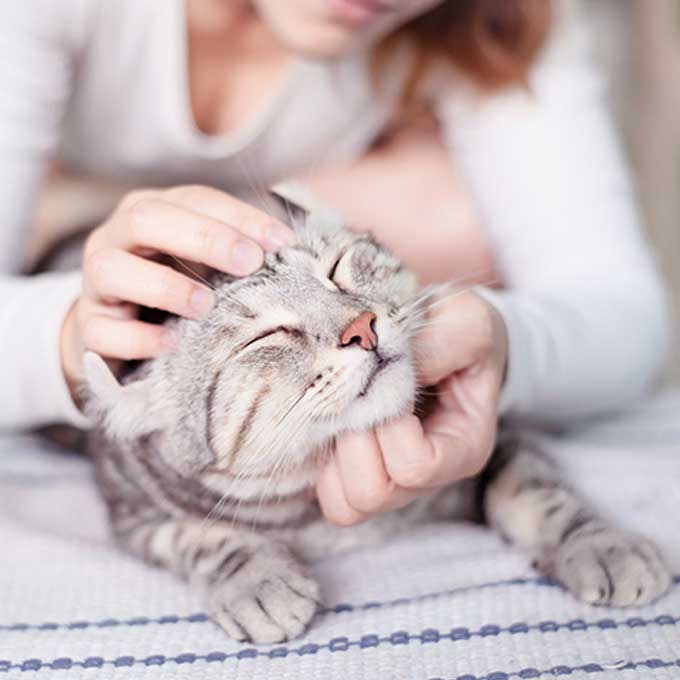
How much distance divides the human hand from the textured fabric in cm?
22

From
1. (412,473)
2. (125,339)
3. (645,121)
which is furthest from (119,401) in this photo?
(645,121)

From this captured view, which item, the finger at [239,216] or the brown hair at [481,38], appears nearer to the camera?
the finger at [239,216]

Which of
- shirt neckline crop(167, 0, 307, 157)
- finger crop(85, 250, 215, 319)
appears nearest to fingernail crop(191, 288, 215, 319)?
finger crop(85, 250, 215, 319)

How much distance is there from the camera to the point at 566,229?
3.89ft

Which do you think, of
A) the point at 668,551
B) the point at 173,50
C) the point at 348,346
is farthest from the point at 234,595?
the point at 173,50

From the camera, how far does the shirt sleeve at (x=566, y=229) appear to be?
3.47 ft

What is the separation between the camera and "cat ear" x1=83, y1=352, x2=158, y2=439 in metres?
0.75

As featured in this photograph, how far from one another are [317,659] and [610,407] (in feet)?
2.00

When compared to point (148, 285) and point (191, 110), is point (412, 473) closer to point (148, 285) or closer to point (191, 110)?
point (148, 285)

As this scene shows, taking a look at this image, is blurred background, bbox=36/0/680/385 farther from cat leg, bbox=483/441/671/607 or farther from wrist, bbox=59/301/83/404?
cat leg, bbox=483/441/671/607

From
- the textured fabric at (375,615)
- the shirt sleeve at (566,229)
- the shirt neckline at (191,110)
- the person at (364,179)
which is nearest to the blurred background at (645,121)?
the person at (364,179)

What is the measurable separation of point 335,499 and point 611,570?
242 millimetres

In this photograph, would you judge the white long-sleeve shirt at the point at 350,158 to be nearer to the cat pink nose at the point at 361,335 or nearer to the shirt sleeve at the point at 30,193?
the shirt sleeve at the point at 30,193

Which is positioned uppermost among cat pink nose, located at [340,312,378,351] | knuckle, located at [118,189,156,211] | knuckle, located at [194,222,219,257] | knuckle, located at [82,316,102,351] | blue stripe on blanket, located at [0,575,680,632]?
knuckle, located at [194,222,219,257]
